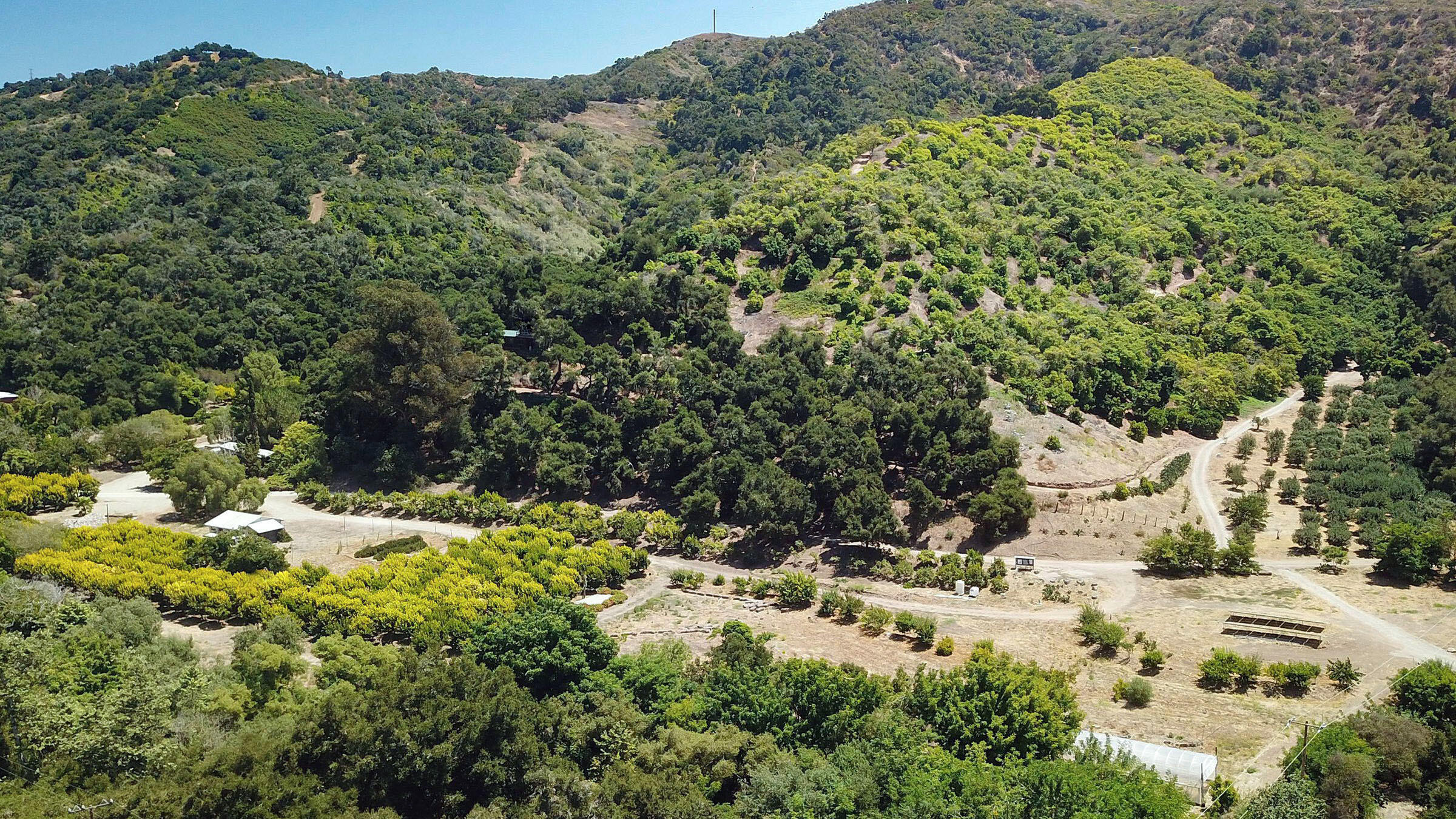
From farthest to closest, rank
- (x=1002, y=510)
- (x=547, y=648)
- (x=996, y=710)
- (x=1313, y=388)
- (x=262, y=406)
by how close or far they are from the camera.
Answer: (x=1313, y=388) < (x=262, y=406) < (x=1002, y=510) < (x=547, y=648) < (x=996, y=710)

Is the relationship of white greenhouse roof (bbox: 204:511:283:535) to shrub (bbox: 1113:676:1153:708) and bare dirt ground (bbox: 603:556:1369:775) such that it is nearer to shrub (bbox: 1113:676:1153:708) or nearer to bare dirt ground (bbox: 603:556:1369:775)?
bare dirt ground (bbox: 603:556:1369:775)

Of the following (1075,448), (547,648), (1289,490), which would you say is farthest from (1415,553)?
(547,648)

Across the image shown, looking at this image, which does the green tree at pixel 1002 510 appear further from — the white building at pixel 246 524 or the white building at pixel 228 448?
the white building at pixel 228 448

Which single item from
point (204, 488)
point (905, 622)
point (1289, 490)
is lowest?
point (905, 622)

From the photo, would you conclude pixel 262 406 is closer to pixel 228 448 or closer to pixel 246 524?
pixel 228 448

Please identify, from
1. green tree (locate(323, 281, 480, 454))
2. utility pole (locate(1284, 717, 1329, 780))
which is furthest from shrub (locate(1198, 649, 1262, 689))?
green tree (locate(323, 281, 480, 454))

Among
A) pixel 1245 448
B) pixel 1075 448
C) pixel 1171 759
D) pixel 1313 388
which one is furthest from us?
pixel 1313 388

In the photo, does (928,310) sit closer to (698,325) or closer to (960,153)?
(698,325)

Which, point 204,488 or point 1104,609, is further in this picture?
point 204,488
